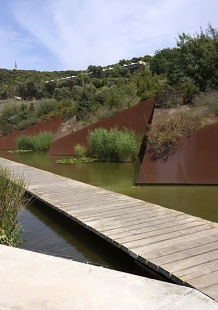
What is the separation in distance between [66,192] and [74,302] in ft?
15.1

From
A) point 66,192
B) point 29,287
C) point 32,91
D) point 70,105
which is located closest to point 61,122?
point 70,105

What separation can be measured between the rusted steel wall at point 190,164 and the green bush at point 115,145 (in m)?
3.16

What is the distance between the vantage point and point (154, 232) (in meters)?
3.93

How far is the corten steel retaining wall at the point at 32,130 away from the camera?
65.6 feet

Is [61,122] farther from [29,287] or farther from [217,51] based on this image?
[29,287]

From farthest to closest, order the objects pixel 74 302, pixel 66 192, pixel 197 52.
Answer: pixel 197 52 < pixel 66 192 < pixel 74 302

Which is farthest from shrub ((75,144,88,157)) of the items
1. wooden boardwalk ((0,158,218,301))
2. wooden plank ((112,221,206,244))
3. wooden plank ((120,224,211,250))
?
wooden plank ((120,224,211,250))

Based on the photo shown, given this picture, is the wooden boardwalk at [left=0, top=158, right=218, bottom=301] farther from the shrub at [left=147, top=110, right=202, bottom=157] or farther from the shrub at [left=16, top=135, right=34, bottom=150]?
the shrub at [left=16, top=135, right=34, bottom=150]

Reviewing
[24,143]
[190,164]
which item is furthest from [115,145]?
[24,143]

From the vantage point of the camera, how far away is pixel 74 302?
2080 millimetres

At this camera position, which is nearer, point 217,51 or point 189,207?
point 189,207

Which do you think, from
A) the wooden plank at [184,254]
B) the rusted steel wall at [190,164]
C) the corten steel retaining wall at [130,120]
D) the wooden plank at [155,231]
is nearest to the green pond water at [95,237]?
the rusted steel wall at [190,164]

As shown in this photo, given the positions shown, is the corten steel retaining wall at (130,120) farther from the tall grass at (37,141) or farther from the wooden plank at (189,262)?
the wooden plank at (189,262)

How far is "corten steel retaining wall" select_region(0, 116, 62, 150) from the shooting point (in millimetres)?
19984
